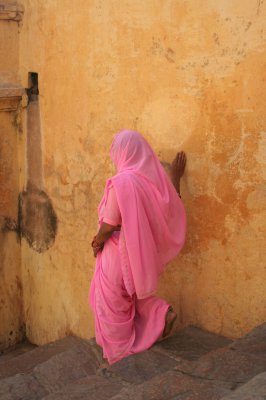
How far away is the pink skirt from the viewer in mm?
3924

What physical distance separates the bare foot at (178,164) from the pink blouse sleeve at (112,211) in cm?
60

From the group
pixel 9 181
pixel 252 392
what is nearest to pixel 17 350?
pixel 9 181

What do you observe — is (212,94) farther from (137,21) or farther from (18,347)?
(18,347)

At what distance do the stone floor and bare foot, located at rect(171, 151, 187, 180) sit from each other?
3.61 ft

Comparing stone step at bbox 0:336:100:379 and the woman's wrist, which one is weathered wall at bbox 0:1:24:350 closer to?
stone step at bbox 0:336:100:379

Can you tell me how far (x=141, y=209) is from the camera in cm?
367

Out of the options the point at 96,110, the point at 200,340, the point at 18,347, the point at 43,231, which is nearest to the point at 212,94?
the point at 96,110

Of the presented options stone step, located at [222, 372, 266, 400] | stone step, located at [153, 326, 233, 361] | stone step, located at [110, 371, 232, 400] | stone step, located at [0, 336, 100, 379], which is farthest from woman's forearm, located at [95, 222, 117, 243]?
stone step, located at [222, 372, 266, 400]

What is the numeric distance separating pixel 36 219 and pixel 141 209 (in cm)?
234

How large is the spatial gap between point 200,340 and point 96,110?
202 cm

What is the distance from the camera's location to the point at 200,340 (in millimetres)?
4008

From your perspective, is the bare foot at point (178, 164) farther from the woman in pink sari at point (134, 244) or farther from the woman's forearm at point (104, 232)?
the woman's forearm at point (104, 232)

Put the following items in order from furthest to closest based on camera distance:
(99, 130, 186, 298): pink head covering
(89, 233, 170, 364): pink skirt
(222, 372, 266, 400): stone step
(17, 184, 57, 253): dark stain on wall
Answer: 1. (17, 184, 57, 253): dark stain on wall
2. (89, 233, 170, 364): pink skirt
3. (99, 130, 186, 298): pink head covering
4. (222, 372, 266, 400): stone step

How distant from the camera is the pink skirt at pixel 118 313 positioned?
3924mm
